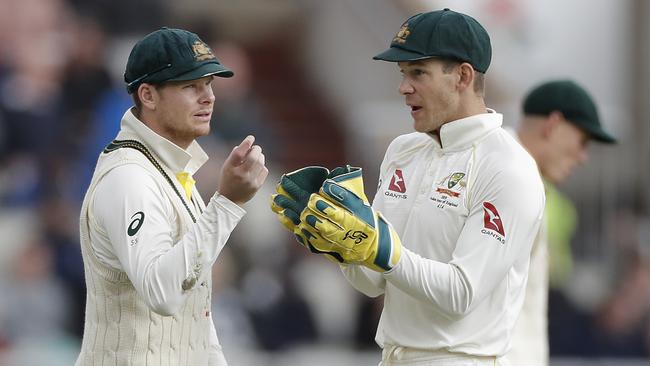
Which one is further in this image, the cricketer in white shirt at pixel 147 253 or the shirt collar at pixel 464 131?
the shirt collar at pixel 464 131

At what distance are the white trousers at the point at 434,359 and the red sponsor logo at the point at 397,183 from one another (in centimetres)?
55

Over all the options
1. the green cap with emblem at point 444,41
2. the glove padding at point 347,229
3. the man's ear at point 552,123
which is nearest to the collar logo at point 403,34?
the green cap with emblem at point 444,41

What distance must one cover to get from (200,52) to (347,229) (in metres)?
0.86

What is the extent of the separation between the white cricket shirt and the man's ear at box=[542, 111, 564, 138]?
60.3 inches

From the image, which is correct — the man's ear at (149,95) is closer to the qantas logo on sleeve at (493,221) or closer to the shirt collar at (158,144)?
the shirt collar at (158,144)

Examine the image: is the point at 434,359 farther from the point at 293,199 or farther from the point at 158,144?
the point at 158,144

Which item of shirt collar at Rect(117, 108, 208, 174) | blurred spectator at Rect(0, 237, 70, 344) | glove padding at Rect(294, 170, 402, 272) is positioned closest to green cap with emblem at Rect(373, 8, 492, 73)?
glove padding at Rect(294, 170, 402, 272)

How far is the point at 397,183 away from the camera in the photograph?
5.18 metres

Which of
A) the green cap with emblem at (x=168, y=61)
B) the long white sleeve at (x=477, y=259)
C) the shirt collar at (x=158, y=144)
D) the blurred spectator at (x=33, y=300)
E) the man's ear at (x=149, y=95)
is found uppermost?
the green cap with emblem at (x=168, y=61)

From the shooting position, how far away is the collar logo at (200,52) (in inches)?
198

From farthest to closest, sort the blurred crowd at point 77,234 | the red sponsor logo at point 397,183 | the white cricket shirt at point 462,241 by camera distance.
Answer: the blurred crowd at point 77,234
the red sponsor logo at point 397,183
the white cricket shirt at point 462,241

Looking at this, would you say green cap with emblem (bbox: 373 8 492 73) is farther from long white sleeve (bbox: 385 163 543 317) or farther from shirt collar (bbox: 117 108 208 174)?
shirt collar (bbox: 117 108 208 174)

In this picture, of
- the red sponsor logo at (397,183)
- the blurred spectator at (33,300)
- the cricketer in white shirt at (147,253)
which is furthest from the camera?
the blurred spectator at (33,300)

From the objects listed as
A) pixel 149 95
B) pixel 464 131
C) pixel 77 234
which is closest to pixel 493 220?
pixel 464 131
